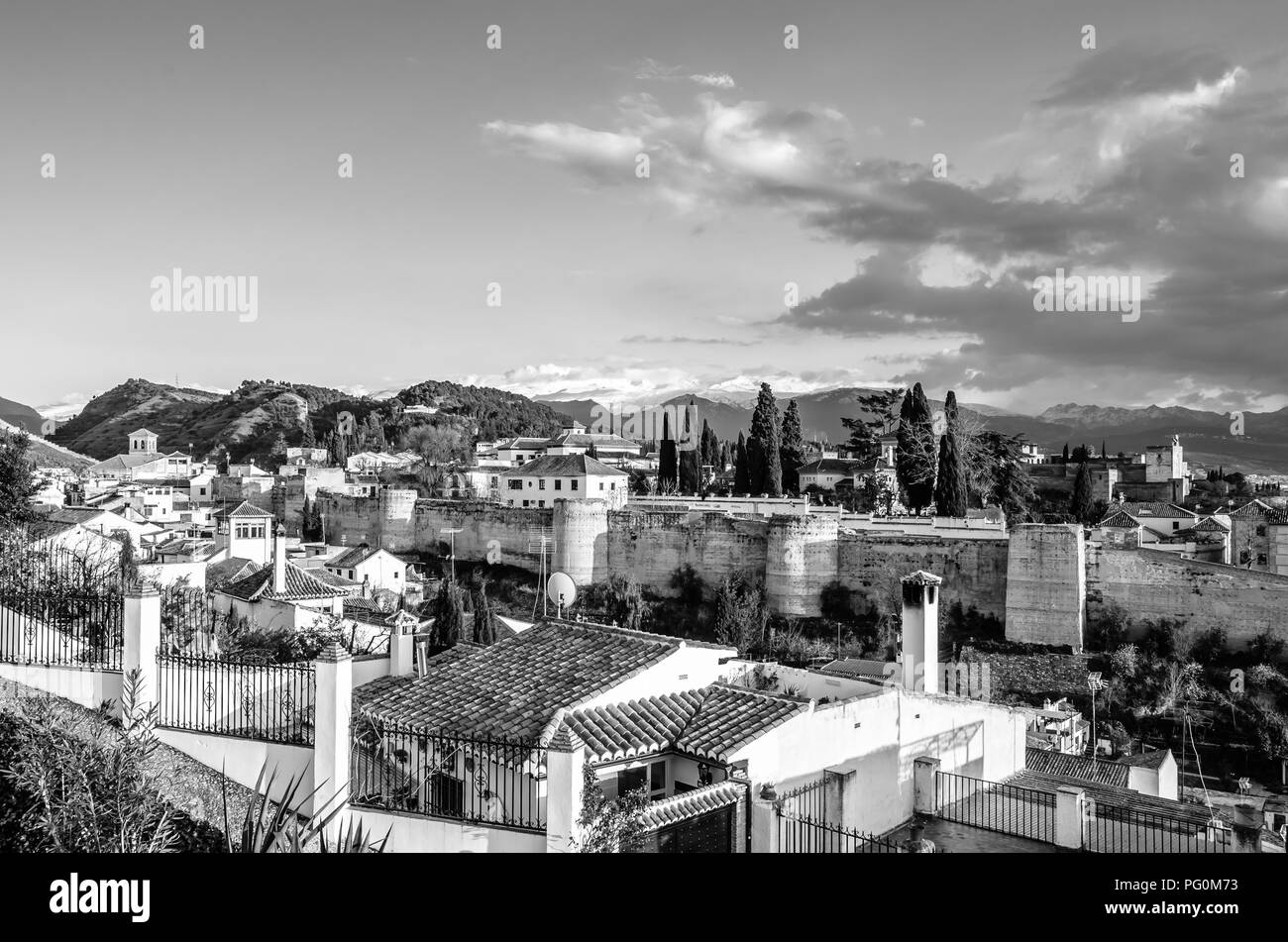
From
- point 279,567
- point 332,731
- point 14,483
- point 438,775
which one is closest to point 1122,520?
point 279,567

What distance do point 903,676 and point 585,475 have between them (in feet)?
109

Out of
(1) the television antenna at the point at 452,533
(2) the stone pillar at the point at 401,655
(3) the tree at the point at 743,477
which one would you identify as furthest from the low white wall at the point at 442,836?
(3) the tree at the point at 743,477

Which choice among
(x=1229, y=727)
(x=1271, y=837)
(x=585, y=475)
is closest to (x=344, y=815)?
(x=1271, y=837)

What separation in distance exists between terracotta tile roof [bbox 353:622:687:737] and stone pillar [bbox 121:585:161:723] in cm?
186

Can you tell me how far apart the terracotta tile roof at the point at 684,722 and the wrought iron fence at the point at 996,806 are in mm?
1848

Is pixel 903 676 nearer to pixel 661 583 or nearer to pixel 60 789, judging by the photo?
pixel 60 789

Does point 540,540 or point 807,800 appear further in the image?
point 540,540

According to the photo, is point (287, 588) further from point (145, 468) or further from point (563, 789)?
point (145, 468)

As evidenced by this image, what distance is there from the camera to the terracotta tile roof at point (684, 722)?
7.67 metres

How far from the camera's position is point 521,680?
9078 millimetres

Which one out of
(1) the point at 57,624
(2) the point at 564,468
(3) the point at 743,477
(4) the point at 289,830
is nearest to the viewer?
(4) the point at 289,830

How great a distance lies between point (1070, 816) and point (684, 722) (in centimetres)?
329

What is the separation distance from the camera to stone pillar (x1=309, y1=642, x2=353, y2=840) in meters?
7.18

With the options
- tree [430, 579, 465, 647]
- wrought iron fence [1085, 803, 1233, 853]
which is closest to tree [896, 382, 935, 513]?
tree [430, 579, 465, 647]
